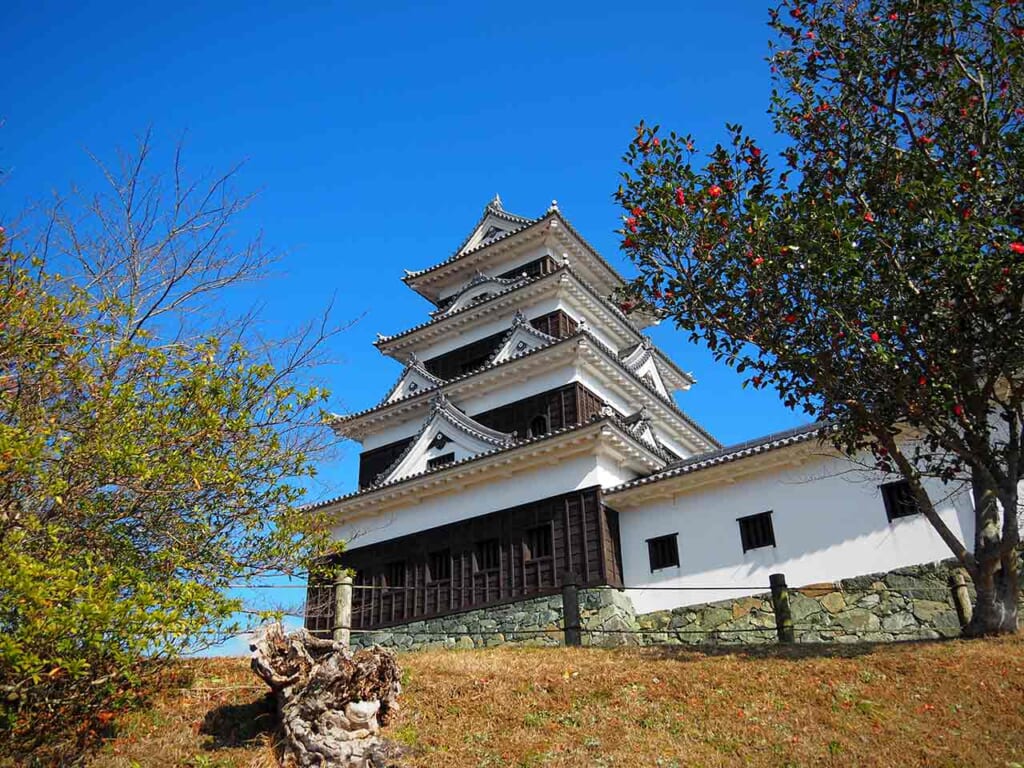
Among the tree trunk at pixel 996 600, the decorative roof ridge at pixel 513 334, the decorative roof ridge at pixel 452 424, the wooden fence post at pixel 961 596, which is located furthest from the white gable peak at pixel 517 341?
the tree trunk at pixel 996 600

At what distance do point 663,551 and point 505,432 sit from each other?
6.39 m

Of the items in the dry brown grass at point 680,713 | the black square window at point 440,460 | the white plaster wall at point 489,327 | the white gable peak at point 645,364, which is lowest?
the dry brown grass at point 680,713

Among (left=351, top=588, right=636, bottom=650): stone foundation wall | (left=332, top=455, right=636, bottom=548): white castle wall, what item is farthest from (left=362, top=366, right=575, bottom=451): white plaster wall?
(left=351, top=588, right=636, bottom=650): stone foundation wall

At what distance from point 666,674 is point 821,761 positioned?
11.3 feet

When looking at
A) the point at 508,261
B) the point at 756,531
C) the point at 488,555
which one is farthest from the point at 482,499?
the point at 508,261

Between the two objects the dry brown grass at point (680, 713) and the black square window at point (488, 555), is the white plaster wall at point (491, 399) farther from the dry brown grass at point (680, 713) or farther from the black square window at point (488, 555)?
the dry brown grass at point (680, 713)

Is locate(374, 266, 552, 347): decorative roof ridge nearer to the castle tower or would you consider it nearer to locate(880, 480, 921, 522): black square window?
the castle tower

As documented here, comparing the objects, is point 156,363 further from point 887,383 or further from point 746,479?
point 746,479

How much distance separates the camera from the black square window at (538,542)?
20047 mm

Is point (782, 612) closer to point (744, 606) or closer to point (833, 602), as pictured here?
point (833, 602)

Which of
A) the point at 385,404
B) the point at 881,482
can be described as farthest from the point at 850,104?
the point at 385,404

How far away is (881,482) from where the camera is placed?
17.1 meters

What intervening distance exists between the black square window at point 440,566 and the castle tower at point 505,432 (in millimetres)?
38

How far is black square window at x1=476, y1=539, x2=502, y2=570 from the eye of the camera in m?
20.6
